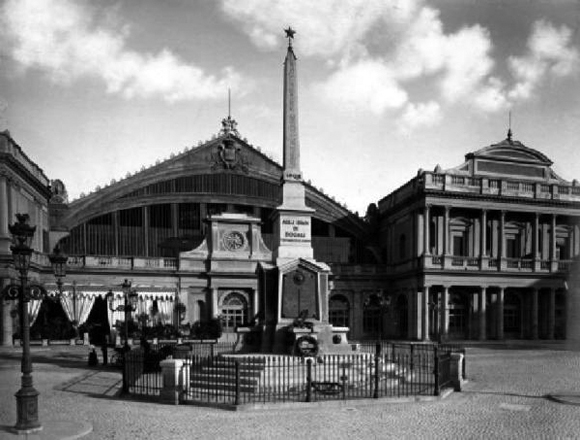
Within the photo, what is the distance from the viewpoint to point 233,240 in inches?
1716

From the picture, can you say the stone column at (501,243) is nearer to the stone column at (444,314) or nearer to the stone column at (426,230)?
the stone column at (444,314)

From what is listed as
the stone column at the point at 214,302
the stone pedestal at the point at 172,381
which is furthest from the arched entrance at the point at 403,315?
the stone pedestal at the point at 172,381

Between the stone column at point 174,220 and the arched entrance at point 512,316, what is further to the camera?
the stone column at point 174,220

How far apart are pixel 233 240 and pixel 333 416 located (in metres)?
31.8

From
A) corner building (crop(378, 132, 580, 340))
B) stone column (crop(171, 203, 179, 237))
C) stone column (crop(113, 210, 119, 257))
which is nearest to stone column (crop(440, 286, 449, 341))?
corner building (crop(378, 132, 580, 340))

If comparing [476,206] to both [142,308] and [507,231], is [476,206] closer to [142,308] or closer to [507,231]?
[507,231]

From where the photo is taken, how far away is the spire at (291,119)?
20812 millimetres

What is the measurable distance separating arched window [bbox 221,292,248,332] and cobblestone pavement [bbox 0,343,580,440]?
2394cm

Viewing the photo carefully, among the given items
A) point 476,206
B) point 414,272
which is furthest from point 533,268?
point 414,272

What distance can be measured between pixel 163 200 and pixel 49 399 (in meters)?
31.5

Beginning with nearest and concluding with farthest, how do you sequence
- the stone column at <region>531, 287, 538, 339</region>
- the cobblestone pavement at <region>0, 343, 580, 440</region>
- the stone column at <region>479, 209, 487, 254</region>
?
the cobblestone pavement at <region>0, 343, 580, 440</region>
the stone column at <region>479, 209, 487, 254</region>
the stone column at <region>531, 287, 538, 339</region>

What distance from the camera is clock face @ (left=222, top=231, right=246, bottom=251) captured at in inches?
1708

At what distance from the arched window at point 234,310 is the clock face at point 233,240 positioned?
151 inches

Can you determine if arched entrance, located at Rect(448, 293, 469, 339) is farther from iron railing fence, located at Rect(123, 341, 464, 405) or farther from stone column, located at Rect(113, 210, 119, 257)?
stone column, located at Rect(113, 210, 119, 257)
